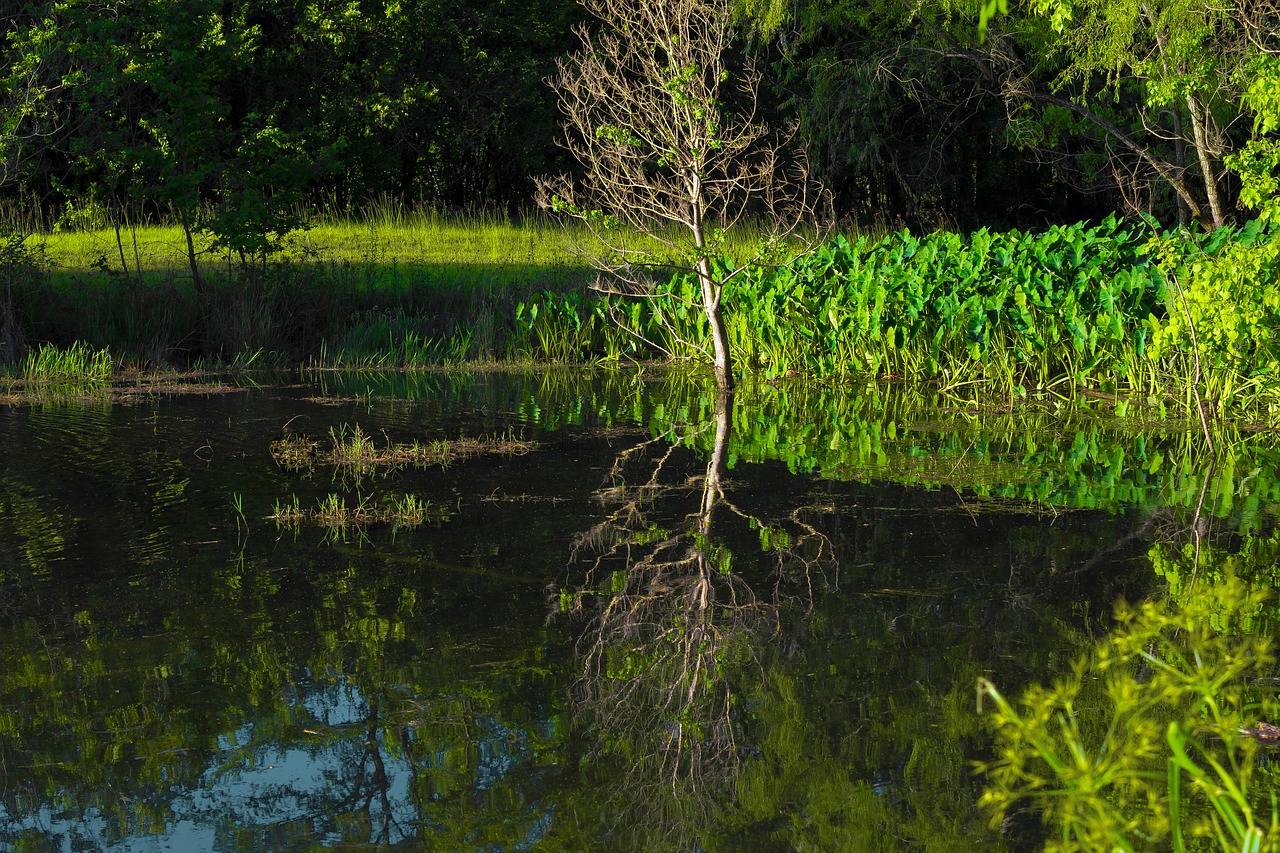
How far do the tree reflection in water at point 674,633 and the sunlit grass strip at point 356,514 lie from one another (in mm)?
901

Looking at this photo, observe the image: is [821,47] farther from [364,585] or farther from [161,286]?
[364,585]

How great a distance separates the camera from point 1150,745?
253cm

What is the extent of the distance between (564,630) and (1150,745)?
2857 millimetres

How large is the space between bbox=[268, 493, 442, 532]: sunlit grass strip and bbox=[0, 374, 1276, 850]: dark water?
11cm

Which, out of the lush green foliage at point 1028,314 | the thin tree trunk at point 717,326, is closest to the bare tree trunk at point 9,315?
the lush green foliage at point 1028,314

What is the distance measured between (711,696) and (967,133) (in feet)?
78.3

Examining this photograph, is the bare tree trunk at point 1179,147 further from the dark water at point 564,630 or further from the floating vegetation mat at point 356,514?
the floating vegetation mat at point 356,514

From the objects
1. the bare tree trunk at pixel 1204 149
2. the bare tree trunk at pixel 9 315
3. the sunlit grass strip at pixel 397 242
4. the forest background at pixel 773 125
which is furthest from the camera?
the sunlit grass strip at pixel 397 242

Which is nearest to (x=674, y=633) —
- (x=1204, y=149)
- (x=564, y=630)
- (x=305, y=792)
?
(x=564, y=630)

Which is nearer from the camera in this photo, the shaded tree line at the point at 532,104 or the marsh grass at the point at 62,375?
the marsh grass at the point at 62,375

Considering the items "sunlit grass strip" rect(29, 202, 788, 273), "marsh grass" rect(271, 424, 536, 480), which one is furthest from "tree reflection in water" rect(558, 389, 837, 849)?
"sunlit grass strip" rect(29, 202, 788, 273)

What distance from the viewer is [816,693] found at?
4.39 m

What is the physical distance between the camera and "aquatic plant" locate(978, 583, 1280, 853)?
2043 mm

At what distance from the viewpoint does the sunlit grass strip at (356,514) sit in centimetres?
676
